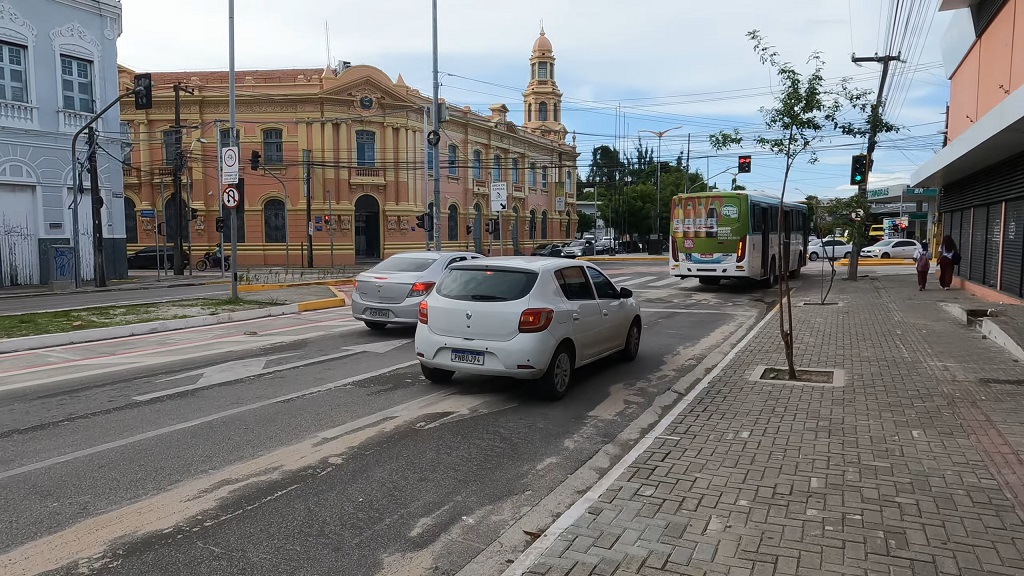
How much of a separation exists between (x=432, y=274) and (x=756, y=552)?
9.35 m

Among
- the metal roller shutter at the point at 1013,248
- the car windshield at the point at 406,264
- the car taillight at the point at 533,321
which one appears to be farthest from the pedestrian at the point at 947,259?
the car taillight at the point at 533,321

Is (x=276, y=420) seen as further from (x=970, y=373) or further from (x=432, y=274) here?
(x=970, y=373)

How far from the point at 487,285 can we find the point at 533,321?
792mm

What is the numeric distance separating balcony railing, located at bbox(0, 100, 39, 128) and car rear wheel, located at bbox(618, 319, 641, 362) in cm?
2534

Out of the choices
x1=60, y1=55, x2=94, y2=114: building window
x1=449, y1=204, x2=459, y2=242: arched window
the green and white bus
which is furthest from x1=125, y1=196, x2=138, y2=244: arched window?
the green and white bus

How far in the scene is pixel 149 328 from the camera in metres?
13.6

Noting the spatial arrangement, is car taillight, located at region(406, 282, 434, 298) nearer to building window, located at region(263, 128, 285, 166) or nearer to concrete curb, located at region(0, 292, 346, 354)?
concrete curb, located at region(0, 292, 346, 354)

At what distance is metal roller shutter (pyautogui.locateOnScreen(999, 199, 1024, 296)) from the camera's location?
15102 mm

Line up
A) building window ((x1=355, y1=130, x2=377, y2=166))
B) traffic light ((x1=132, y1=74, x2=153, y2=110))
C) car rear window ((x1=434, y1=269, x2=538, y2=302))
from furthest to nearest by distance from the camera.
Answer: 1. building window ((x1=355, y1=130, x2=377, y2=166))
2. traffic light ((x1=132, y1=74, x2=153, y2=110))
3. car rear window ((x1=434, y1=269, x2=538, y2=302))

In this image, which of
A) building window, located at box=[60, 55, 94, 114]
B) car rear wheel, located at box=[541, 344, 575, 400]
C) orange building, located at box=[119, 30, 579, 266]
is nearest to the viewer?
car rear wheel, located at box=[541, 344, 575, 400]

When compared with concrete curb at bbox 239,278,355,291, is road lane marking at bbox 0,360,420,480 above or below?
above

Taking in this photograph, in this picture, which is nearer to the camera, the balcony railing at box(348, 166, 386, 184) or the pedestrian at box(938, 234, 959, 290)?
the pedestrian at box(938, 234, 959, 290)

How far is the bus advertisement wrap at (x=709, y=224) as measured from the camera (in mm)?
20688

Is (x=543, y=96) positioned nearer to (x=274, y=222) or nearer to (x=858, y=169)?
(x=274, y=222)
